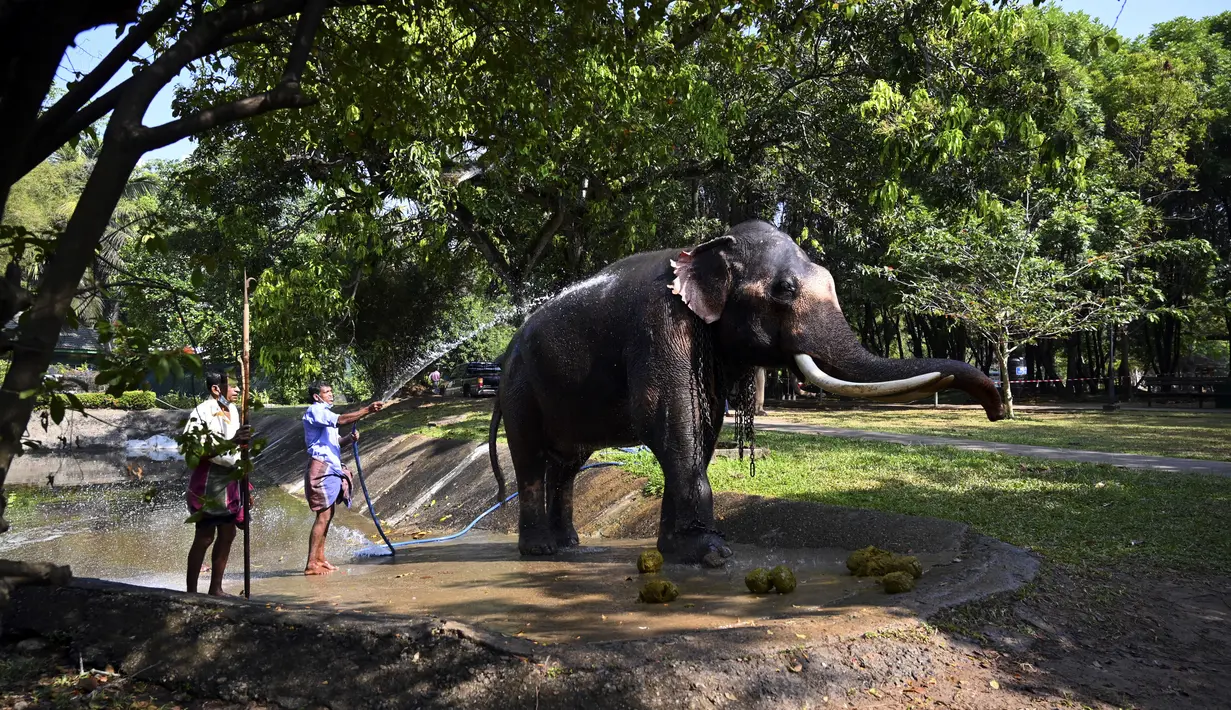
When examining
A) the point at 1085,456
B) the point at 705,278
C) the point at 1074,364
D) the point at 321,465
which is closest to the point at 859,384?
the point at 705,278

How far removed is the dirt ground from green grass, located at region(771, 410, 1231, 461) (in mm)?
8533

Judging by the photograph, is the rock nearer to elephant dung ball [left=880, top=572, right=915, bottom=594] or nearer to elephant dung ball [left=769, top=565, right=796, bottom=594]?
elephant dung ball [left=769, top=565, right=796, bottom=594]

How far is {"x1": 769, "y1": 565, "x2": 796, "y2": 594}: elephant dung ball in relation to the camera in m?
5.59

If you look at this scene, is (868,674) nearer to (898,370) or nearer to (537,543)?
(898,370)

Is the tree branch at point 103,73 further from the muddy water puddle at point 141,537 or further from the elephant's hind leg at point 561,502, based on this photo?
the elephant's hind leg at point 561,502

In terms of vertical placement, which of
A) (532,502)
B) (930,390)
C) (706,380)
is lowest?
(532,502)

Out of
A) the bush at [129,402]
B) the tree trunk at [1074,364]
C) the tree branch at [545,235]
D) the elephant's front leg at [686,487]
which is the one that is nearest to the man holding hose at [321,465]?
the elephant's front leg at [686,487]

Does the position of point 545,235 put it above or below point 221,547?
above

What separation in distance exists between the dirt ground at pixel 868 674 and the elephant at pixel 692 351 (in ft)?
5.31

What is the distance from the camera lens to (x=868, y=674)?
4172 millimetres

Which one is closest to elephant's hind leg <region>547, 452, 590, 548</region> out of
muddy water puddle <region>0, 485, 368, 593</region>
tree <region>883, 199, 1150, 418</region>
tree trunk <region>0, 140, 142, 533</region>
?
muddy water puddle <region>0, 485, 368, 593</region>

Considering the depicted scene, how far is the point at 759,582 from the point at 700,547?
35.6 inches

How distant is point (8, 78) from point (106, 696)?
2.50 meters

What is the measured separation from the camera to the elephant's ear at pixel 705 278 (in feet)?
21.6
